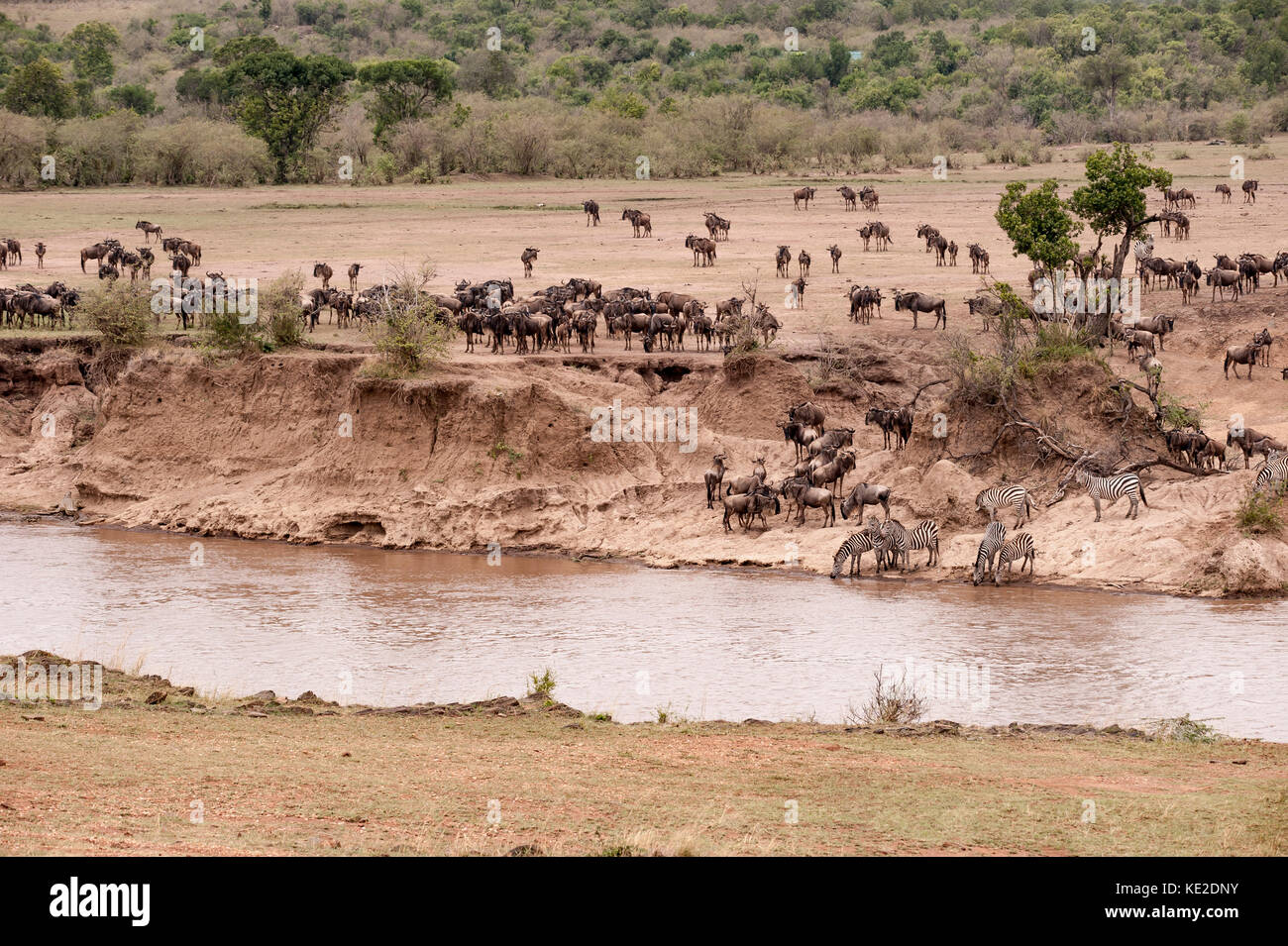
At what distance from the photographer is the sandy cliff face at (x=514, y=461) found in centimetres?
2508

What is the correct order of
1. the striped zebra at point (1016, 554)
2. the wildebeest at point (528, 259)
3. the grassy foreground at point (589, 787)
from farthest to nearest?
the wildebeest at point (528, 259) → the striped zebra at point (1016, 554) → the grassy foreground at point (589, 787)

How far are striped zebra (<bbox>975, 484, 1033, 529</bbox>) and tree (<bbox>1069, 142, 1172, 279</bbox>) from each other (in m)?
9.12

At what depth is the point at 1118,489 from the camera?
80.7ft

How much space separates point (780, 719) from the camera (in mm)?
16938

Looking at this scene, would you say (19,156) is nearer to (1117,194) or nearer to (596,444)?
(596,444)

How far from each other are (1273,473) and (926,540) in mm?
5283

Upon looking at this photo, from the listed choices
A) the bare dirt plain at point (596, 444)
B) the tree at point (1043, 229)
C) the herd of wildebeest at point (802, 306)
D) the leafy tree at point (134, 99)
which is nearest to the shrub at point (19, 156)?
the herd of wildebeest at point (802, 306)

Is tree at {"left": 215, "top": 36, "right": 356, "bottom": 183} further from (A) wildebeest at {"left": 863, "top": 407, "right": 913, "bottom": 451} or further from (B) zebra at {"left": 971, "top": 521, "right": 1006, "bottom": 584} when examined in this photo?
(B) zebra at {"left": 971, "top": 521, "right": 1006, "bottom": 584}

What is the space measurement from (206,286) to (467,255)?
9.87m

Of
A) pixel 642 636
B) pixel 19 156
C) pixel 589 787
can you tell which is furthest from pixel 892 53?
pixel 589 787

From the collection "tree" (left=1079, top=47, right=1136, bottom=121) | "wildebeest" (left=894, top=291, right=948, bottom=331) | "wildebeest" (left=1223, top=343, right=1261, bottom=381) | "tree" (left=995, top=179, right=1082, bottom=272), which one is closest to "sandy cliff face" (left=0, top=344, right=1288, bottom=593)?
"wildebeest" (left=894, top=291, right=948, bottom=331)

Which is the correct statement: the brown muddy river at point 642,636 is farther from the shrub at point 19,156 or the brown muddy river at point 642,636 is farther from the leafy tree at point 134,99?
the leafy tree at point 134,99

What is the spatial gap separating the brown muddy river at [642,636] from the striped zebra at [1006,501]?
6.52 ft
